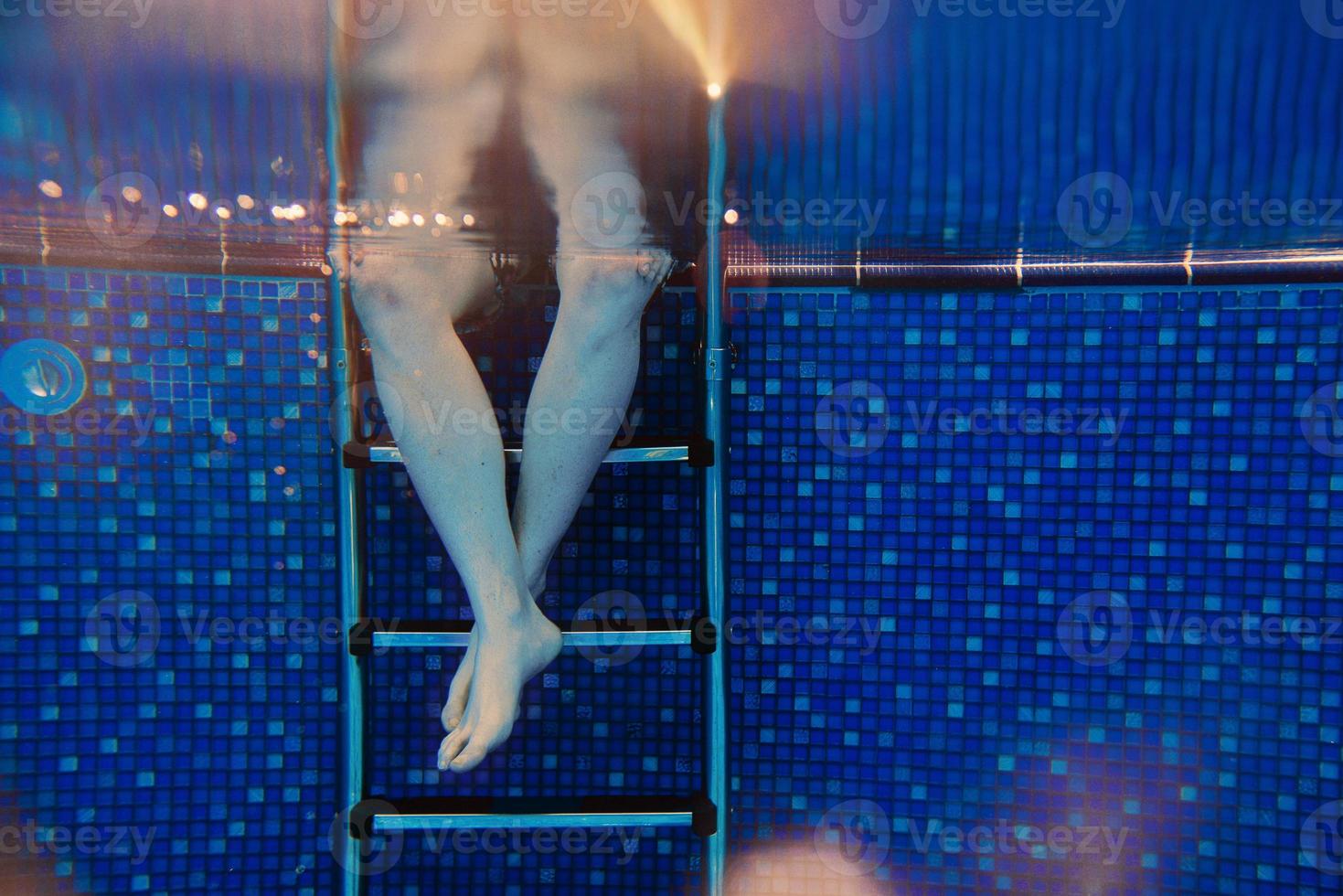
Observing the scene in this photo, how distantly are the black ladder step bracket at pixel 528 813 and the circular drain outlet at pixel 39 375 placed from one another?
934mm

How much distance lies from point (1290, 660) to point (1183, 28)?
112 centimetres

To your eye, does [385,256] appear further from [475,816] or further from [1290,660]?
[1290,660]

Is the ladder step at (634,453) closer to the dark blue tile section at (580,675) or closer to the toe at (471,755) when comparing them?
the dark blue tile section at (580,675)

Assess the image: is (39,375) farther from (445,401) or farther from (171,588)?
(445,401)

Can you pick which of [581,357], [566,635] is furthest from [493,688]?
[581,357]

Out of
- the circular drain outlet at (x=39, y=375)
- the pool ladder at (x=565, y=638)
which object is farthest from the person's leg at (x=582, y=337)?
the circular drain outlet at (x=39, y=375)

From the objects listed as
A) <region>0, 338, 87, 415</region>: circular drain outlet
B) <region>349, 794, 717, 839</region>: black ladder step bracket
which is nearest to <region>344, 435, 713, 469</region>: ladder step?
<region>0, 338, 87, 415</region>: circular drain outlet

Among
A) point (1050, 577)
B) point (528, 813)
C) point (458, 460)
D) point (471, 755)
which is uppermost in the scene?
point (458, 460)

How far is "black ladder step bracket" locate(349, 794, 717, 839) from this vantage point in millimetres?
1340

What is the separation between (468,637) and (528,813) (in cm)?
35

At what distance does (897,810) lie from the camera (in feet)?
4.61

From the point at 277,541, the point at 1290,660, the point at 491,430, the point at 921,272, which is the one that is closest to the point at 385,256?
the point at 491,430

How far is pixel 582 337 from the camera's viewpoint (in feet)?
3.99

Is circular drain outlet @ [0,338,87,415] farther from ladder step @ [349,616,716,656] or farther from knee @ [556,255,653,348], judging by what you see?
knee @ [556,255,653,348]
